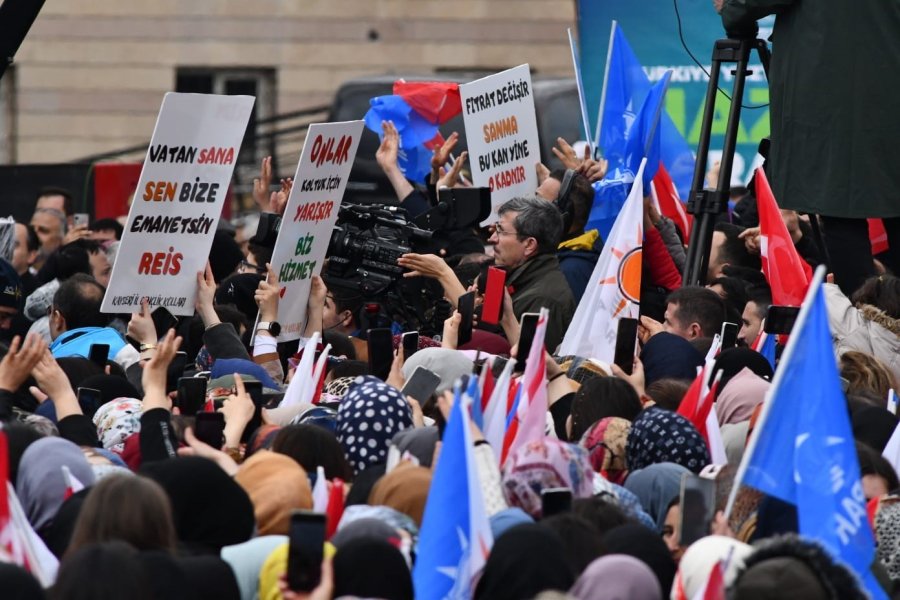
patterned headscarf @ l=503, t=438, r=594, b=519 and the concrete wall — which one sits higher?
patterned headscarf @ l=503, t=438, r=594, b=519

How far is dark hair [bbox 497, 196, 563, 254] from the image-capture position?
27.5ft

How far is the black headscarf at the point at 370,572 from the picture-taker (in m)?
4.22

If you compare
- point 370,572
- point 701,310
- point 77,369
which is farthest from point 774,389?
point 77,369

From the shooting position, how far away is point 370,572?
425 cm

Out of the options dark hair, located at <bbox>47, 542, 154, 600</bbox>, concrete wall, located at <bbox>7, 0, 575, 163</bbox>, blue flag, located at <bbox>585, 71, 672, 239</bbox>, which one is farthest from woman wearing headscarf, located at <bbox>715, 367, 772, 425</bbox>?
concrete wall, located at <bbox>7, 0, 575, 163</bbox>

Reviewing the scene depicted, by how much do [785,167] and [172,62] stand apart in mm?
17394

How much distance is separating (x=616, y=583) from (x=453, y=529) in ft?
1.63

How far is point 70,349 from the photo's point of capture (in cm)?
796

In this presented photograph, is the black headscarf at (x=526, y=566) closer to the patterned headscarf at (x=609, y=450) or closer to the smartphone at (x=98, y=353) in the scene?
the patterned headscarf at (x=609, y=450)

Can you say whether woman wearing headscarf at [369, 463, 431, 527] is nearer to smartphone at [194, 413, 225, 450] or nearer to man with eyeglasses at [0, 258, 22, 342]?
smartphone at [194, 413, 225, 450]

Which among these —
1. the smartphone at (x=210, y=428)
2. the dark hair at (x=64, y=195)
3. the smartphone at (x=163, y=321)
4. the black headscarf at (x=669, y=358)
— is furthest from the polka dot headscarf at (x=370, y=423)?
the dark hair at (x=64, y=195)

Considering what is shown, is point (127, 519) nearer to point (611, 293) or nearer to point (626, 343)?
point (626, 343)

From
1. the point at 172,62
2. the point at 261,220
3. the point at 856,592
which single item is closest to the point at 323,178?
the point at 261,220

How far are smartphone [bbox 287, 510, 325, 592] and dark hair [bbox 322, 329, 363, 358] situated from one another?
366cm
